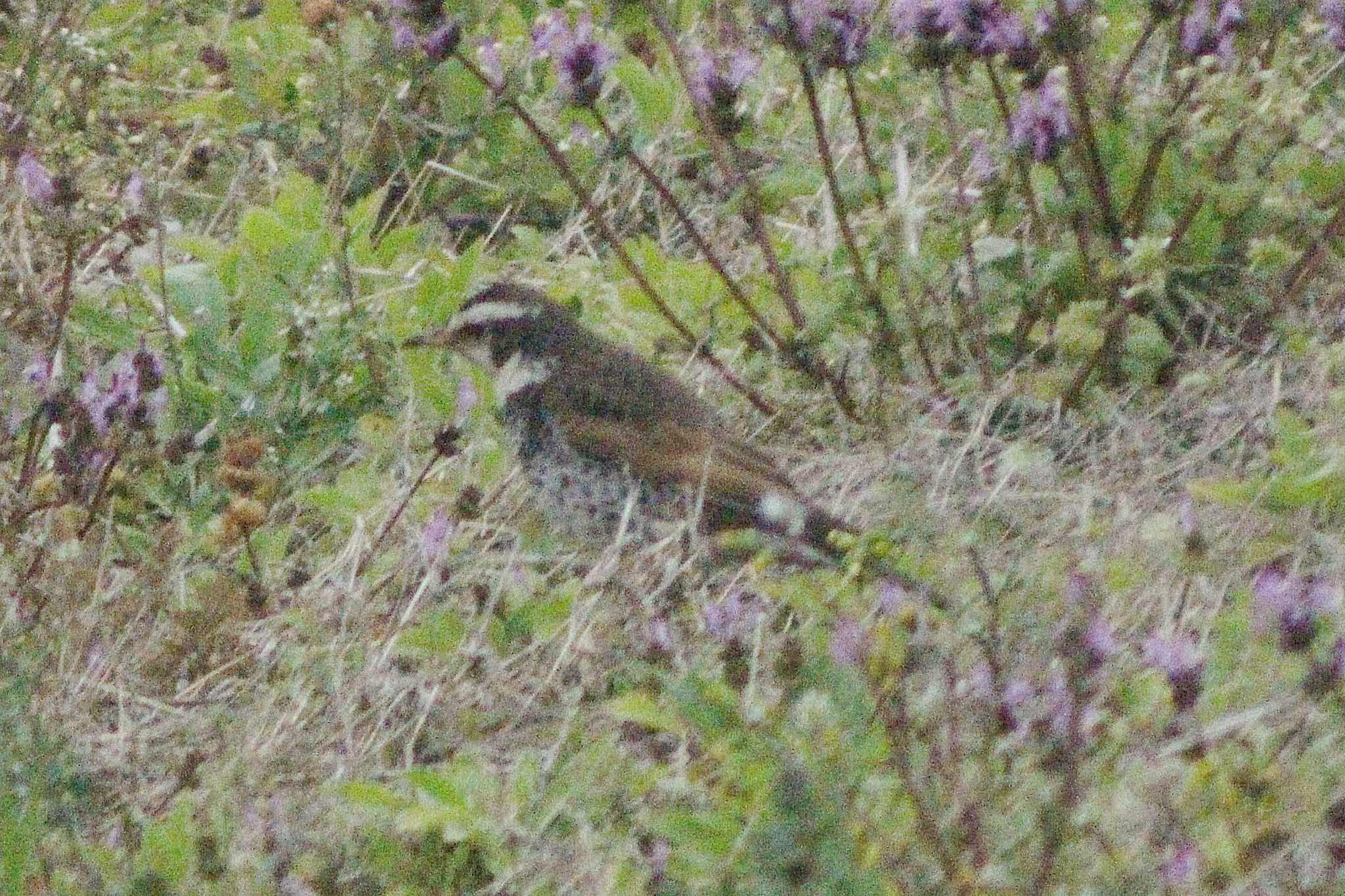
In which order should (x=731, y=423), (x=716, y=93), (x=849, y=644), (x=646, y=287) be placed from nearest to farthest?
1. (x=849, y=644)
2. (x=716, y=93)
3. (x=646, y=287)
4. (x=731, y=423)

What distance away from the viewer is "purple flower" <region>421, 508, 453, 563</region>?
208 inches

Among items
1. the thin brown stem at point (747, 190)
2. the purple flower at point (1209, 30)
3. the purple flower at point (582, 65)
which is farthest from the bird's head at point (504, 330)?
the purple flower at point (1209, 30)

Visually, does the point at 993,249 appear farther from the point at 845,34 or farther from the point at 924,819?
the point at 924,819

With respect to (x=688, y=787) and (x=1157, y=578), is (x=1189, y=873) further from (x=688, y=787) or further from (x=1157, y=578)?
(x=1157, y=578)

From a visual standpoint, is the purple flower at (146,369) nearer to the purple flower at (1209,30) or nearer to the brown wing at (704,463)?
the brown wing at (704,463)

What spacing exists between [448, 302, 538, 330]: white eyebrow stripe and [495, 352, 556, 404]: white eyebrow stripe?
0.32ft

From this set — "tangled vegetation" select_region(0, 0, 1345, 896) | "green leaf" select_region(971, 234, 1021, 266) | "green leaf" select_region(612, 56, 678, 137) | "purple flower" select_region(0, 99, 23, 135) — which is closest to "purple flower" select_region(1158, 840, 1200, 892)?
"tangled vegetation" select_region(0, 0, 1345, 896)

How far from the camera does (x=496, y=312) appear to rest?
5918mm

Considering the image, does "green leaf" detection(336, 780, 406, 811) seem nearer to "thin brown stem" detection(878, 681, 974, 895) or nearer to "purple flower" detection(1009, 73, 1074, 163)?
"thin brown stem" detection(878, 681, 974, 895)

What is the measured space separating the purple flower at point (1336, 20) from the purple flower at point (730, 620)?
67.1 inches

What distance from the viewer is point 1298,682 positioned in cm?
348

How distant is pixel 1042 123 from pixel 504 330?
1.30 metres

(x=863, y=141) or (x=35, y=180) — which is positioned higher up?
(x=863, y=141)

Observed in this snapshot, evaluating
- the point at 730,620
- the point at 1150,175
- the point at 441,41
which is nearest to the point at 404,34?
the point at 441,41
